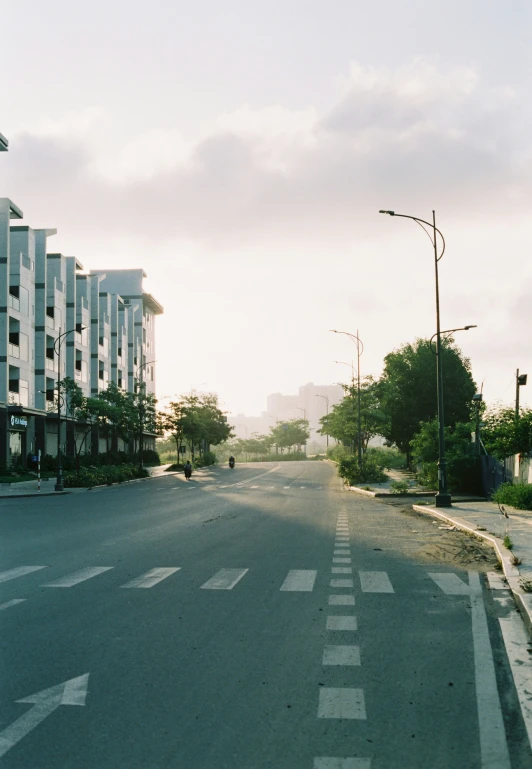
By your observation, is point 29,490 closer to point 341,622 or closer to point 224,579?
point 224,579

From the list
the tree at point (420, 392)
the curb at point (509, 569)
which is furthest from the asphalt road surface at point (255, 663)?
the tree at point (420, 392)

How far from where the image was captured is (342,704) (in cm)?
559

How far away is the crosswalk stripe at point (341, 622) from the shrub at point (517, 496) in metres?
16.5

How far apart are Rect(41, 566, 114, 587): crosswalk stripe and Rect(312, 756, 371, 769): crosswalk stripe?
6.83m

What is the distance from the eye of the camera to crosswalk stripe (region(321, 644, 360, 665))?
672 centimetres

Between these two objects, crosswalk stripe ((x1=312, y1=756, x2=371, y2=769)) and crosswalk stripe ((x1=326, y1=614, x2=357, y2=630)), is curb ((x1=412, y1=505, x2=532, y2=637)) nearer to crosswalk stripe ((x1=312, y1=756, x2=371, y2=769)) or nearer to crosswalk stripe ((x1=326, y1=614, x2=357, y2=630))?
crosswalk stripe ((x1=326, y1=614, x2=357, y2=630))

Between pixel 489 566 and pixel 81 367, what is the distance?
6441 cm

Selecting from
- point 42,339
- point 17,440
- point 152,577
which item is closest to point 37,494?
point 17,440

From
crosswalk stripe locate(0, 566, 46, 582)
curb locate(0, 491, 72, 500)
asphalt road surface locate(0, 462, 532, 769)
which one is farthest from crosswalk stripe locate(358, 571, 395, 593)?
curb locate(0, 491, 72, 500)

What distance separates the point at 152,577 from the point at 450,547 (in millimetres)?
6754

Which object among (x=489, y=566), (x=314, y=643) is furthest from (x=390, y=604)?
(x=489, y=566)

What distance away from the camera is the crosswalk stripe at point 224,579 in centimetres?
1059

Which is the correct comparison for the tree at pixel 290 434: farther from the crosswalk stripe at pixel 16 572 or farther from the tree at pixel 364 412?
the crosswalk stripe at pixel 16 572

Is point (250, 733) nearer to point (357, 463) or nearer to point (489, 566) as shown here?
point (489, 566)
